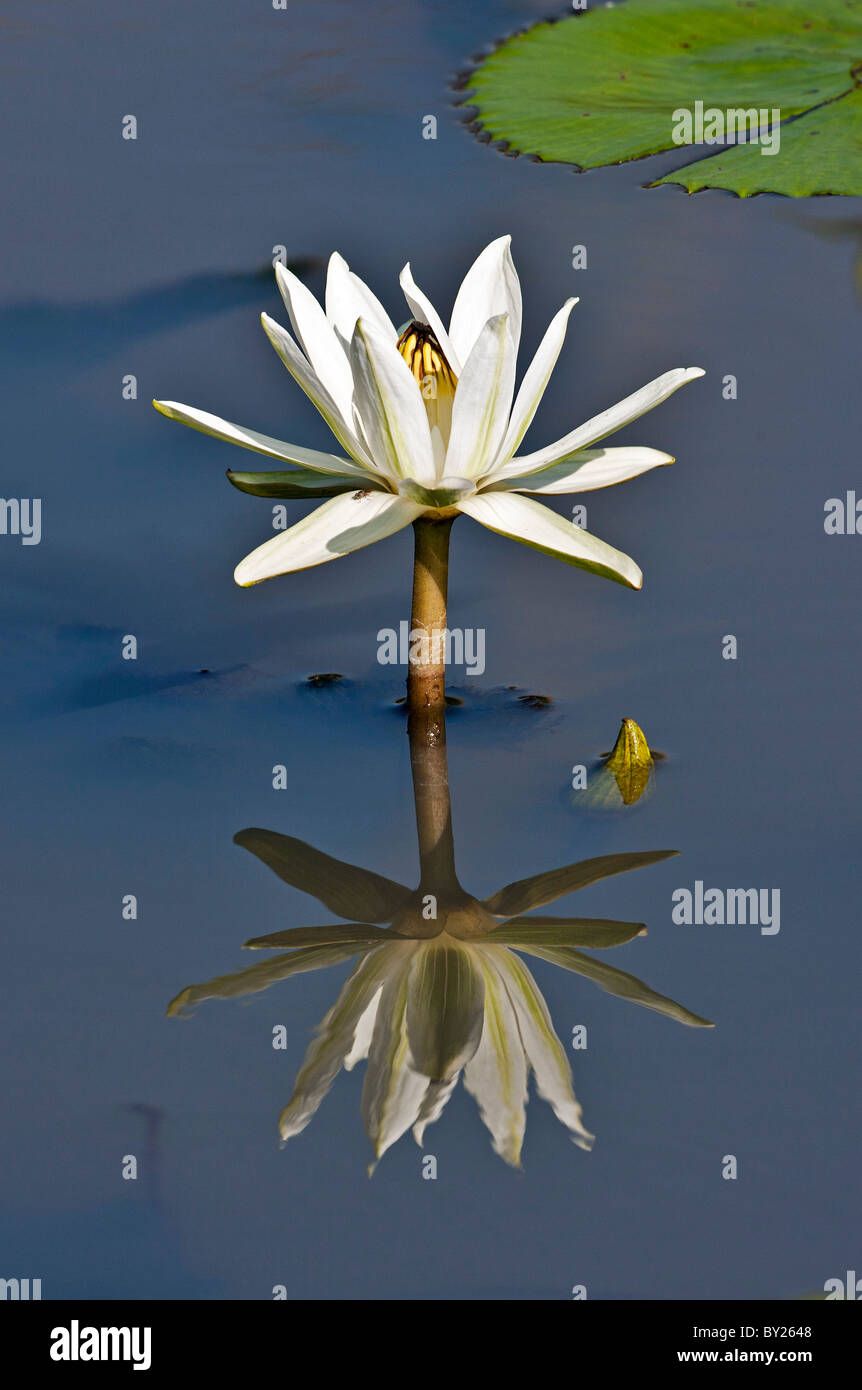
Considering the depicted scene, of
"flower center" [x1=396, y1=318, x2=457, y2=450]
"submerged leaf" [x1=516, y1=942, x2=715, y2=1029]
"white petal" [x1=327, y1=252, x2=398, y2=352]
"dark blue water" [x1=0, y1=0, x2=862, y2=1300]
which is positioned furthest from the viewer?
"white petal" [x1=327, y1=252, x2=398, y2=352]

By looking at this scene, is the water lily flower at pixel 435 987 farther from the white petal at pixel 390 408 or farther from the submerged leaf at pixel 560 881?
the white petal at pixel 390 408

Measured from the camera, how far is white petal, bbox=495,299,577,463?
2652 mm

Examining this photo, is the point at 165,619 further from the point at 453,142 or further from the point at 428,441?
the point at 453,142

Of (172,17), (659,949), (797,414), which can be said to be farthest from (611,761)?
Answer: (172,17)

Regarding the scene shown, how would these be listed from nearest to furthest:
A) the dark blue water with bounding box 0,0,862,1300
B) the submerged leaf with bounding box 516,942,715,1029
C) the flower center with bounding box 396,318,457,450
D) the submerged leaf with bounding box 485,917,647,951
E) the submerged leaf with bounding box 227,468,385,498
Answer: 1. the dark blue water with bounding box 0,0,862,1300
2. the submerged leaf with bounding box 516,942,715,1029
3. the submerged leaf with bounding box 485,917,647,951
4. the flower center with bounding box 396,318,457,450
5. the submerged leaf with bounding box 227,468,385,498

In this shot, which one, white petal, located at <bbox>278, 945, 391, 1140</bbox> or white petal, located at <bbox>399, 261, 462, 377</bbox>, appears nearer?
white petal, located at <bbox>278, 945, 391, 1140</bbox>

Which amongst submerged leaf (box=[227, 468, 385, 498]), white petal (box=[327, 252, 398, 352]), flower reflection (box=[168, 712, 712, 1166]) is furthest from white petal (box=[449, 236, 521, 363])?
flower reflection (box=[168, 712, 712, 1166])

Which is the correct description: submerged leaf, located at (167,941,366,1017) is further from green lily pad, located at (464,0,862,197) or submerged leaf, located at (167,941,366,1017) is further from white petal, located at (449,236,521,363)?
green lily pad, located at (464,0,862,197)

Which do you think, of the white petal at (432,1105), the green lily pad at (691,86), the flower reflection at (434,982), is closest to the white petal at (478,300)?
the flower reflection at (434,982)

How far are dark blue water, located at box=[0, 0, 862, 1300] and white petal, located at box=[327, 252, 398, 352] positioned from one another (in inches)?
28.8

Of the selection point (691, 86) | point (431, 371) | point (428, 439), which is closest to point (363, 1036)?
point (428, 439)

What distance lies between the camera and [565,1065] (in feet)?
7.23

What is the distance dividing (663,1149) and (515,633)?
144cm

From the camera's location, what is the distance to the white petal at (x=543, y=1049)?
2.14 metres
